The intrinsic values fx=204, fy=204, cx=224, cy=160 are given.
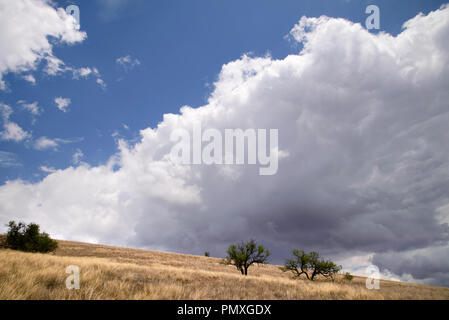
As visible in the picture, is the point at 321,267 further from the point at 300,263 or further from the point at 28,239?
the point at 28,239

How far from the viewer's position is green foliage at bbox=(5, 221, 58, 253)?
31.9 meters

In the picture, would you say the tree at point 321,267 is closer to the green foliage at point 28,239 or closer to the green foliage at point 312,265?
the green foliage at point 312,265

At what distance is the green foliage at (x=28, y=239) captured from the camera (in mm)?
31922

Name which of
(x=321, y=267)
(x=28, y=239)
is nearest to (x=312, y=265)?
(x=321, y=267)

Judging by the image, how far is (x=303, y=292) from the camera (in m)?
9.52

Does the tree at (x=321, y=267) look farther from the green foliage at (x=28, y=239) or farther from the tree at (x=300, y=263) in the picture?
the green foliage at (x=28, y=239)

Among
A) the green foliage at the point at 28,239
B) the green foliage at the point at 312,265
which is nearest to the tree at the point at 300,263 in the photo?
the green foliage at the point at 312,265

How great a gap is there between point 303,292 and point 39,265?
40.1 ft

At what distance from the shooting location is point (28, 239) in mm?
32719

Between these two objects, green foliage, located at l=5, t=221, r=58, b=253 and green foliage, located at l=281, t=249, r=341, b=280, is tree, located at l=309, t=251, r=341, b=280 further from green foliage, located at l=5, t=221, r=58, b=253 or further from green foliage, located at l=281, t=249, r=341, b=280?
green foliage, located at l=5, t=221, r=58, b=253

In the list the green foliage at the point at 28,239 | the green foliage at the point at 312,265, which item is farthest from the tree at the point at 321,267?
the green foliage at the point at 28,239
